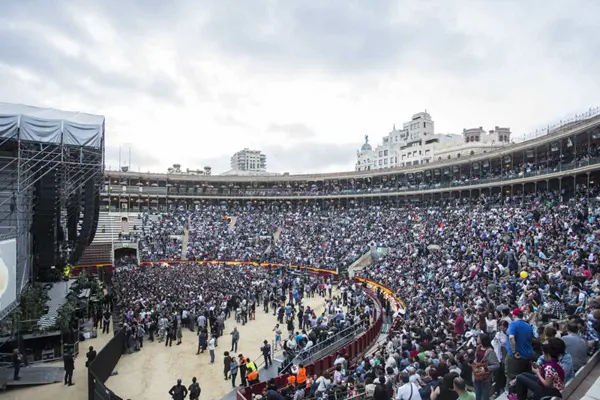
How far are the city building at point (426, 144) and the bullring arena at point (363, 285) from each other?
21.4 meters

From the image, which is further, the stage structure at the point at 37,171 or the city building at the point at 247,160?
the city building at the point at 247,160

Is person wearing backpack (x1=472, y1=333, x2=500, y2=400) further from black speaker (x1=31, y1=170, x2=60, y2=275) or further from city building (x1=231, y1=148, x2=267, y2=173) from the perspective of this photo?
city building (x1=231, y1=148, x2=267, y2=173)

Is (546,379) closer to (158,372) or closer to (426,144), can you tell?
(158,372)

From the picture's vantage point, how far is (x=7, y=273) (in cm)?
1338

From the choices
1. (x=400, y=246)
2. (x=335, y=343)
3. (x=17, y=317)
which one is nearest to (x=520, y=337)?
(x=335, y=343)

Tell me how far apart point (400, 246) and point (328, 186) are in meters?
25.6

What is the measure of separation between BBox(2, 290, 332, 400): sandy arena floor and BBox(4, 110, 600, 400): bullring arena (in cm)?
9

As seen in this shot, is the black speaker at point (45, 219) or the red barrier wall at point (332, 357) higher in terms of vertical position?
the black speaker at point (45, 219)

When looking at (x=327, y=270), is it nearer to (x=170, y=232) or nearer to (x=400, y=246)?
(x=400, y=246)

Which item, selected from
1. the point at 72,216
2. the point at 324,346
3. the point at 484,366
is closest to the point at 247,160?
the point at 72,216

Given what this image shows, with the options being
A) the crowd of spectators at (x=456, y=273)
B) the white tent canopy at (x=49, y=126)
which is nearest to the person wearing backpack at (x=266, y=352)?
the crowd of spectators at (x=456, y=273)

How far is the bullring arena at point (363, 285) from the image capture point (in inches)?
350

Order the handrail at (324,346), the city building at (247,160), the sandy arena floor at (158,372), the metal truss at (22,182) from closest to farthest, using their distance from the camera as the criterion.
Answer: the sandy arena floor at (158,372), the handrail at (324,346), the metal truss at (22,182), the city building at (247,160)

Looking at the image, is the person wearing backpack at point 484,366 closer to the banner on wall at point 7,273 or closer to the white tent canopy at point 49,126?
the banner on wall at point 7,273
